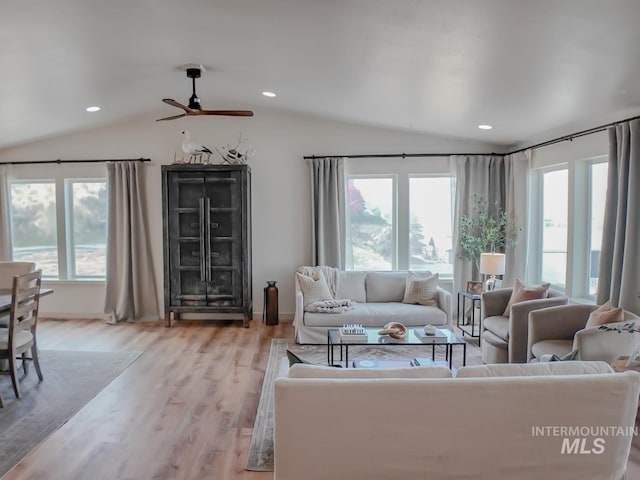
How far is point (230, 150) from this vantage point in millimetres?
5699

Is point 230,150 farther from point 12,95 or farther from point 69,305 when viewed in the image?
point 69,305

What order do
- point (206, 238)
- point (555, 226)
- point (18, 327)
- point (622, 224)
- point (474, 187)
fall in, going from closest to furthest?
point (18, 327) → point (622, 224) → point (555, 226) → point (206, 238) → point (474, 187)

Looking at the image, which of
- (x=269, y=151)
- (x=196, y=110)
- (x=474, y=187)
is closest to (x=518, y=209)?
(x=474, y=187)

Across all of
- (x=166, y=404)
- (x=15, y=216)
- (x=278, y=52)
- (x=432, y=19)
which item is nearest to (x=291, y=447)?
(x=166, y=404)

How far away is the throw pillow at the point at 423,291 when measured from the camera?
5040 mm

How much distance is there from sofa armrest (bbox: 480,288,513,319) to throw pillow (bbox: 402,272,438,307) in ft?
2.54

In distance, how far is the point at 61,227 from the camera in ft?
20.2

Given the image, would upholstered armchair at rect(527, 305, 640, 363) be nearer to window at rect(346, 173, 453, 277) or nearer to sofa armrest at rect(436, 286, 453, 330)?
sofa armrest at rect(436, 286, 453, 330)

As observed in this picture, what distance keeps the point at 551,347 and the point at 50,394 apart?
3.99 m

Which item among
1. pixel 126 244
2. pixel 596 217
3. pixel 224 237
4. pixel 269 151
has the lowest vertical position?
pixel 126 244

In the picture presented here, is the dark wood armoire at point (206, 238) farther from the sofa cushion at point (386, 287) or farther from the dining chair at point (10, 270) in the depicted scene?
the sofa cushion at point (386, 287)

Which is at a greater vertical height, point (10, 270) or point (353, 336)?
point (10, 270)

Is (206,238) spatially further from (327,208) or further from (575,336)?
(575,336)

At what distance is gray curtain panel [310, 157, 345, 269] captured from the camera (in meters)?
5.75
